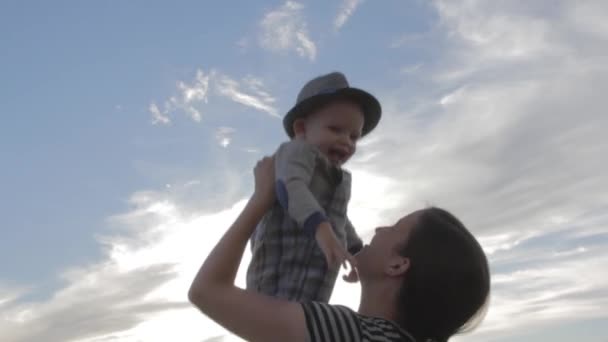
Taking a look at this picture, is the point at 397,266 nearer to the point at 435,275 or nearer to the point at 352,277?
the point at 435,275

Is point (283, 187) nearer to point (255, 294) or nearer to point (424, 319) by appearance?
point (255, 294)

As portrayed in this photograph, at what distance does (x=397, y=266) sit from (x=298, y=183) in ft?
2.34

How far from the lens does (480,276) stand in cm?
346

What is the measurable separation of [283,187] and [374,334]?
940 millimetres

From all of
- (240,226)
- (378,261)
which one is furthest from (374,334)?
(240,226)

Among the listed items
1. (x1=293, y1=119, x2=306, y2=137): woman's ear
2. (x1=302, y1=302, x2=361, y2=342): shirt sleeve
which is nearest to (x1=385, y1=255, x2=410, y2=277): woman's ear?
(x1=302, y1=302, x2=361, y2=342): shirt sleeve

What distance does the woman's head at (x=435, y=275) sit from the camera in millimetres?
3396

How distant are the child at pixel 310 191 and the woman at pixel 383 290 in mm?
200

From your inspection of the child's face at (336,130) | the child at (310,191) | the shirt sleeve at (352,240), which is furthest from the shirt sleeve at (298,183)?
the shirt sleeve at (352,240)

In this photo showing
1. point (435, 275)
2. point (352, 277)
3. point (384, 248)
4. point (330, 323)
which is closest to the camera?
point (330, 323)

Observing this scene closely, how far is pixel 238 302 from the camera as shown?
319cm

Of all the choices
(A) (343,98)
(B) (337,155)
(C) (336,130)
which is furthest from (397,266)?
(A) (343,98)

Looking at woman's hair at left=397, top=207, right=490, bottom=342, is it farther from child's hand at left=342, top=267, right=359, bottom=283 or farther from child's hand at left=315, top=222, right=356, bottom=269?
child's hand at left=315, top=222, right=356, bottom=269

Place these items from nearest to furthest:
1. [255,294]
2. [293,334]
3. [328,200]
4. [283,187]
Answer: [293,334], [255,294], [283,187], [328,200]
